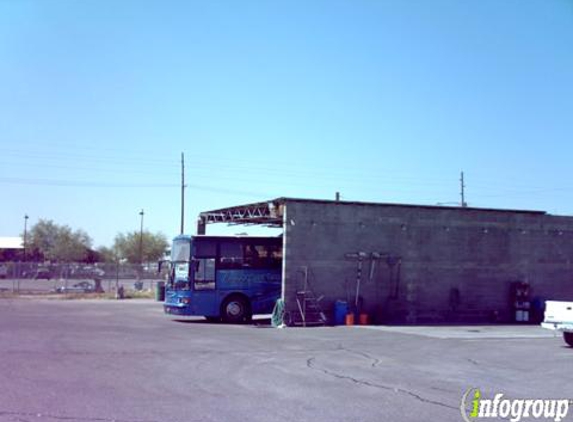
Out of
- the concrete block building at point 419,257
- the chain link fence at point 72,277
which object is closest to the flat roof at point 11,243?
the chain link fence at point 72,277

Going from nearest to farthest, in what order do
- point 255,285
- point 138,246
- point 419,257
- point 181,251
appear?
point 181,251 → point 255,285 → point 419,257 → point 138,246

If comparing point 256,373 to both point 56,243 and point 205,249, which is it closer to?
point 205,249

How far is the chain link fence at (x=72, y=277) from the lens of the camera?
164ft

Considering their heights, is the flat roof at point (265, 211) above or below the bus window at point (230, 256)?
above

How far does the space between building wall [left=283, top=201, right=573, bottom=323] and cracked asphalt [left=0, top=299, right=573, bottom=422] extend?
17.2ft

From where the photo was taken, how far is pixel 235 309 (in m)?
28.5

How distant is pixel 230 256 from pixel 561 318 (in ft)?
43.1

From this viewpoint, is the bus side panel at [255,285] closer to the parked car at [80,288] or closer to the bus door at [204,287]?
the bus door at [204,287]

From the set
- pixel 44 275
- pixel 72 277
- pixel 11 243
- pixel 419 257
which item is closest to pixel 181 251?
pixel 419 257

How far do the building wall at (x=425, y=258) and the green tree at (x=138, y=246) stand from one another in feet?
232

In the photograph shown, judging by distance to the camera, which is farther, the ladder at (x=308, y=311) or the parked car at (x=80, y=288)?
the parked car at (x=80, y=288)

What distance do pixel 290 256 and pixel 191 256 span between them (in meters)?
3.87

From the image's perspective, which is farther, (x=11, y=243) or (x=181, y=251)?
(x=11, y=243)

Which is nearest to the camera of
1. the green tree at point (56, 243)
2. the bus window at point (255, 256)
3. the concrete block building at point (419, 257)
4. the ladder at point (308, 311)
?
the ladder at point (308, 311)
